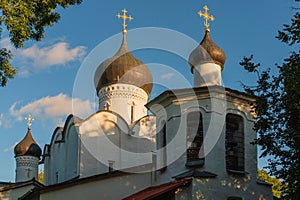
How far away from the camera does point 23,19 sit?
28.5 ft

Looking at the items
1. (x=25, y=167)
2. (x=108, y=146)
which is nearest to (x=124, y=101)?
(x=108, y=146)

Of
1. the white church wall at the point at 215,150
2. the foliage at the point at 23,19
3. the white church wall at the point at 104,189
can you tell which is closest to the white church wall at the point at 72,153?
the white church wall at the point at 104,189

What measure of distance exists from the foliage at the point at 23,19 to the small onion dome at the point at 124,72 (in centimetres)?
1196

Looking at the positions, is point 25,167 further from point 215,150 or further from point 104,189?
point 215,150

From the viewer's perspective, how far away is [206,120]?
12984mm

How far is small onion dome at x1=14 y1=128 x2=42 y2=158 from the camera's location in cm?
2736

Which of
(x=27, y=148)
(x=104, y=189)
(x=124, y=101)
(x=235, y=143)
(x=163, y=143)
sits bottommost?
(x=104, y=189)

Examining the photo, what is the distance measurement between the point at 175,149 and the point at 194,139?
0.61 meters

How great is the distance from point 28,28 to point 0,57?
78cm

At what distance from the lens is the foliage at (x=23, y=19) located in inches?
339

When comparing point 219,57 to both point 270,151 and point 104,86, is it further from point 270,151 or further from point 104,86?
point 104,86

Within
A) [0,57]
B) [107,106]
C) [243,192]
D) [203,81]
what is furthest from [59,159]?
[0,57]

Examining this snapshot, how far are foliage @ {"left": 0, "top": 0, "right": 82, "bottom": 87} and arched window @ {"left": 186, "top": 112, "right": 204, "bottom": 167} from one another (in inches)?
203

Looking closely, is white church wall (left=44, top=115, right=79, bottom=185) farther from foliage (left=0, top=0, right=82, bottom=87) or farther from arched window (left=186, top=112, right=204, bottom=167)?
foliage (left=0, top=0, right=82, bottom=87)
